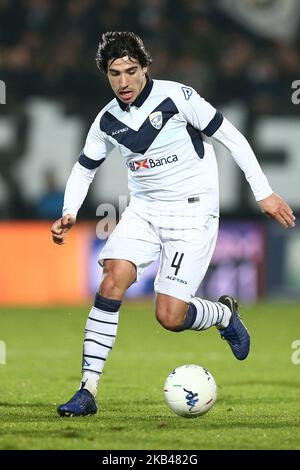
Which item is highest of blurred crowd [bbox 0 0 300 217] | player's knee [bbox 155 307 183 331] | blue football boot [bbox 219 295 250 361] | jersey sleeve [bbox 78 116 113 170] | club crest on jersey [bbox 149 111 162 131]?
club crest on jersey [bbox 149 111 162 131]

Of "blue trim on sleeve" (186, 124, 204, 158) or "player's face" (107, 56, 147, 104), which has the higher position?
"player's face" (107, 56, 147, 104)

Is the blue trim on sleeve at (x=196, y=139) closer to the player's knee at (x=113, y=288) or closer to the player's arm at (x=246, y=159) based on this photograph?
the player's arm at (x=246, y=159)

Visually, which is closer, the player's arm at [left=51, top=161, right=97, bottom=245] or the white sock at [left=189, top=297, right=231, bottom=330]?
the player's arm at [left=51, top=161, right=97, bottom=245]

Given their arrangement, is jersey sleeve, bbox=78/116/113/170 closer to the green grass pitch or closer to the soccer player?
the soccer player

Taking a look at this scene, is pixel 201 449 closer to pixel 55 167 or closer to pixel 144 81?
pixel 144 81

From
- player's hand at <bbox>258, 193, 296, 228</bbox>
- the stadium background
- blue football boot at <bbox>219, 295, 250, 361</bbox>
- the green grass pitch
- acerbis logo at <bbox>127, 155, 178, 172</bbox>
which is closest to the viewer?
the green grass pitch

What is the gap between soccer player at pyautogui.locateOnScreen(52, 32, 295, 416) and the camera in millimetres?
6461

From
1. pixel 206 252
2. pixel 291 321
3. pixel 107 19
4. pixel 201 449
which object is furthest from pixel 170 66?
pixel 201 449

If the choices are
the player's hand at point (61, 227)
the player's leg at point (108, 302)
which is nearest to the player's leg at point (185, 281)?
the player's leg at point (108, 302)

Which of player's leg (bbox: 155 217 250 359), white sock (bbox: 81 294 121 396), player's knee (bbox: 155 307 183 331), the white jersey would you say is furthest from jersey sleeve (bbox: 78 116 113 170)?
player's knee (bbox: 155 307 183 331)

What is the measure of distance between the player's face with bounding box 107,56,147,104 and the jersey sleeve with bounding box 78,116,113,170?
0.95ft

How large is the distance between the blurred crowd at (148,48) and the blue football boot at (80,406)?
28.2ft

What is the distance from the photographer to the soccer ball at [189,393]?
20.0ft

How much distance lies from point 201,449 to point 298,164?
1042cm
